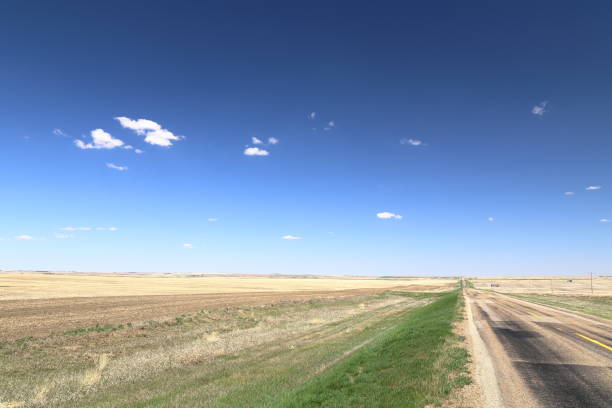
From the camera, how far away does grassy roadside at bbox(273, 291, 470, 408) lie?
9.18m

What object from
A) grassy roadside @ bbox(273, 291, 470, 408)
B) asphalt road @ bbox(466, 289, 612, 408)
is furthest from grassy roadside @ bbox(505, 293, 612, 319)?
grassy roadside @ bbox(273, 291, 470, 408)

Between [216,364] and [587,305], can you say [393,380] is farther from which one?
[587,305]

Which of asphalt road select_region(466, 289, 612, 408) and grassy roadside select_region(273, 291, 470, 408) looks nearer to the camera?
asphalt road select_region(466, 289, 612, 408)

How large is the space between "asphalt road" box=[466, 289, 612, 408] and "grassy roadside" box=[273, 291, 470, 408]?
3.52 ft

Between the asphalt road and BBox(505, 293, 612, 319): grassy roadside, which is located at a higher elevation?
the asphalt road

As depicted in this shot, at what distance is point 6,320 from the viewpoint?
28.2 metres

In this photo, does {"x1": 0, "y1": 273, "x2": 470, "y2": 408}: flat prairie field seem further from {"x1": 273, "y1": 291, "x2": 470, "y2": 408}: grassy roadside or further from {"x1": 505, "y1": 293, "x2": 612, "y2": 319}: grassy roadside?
{"x1": 505, "y1": 293, "x2": 612, "y2": 319}: grassy roadside

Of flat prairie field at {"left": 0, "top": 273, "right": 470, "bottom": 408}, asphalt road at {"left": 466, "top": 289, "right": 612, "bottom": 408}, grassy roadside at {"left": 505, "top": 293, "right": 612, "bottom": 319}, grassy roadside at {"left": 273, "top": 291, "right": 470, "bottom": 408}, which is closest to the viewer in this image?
asphalt road at {"left": 466, "top": 289, "right": 612, "bottom": 408}

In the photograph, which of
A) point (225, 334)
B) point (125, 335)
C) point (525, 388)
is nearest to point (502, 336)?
point (525, 388)

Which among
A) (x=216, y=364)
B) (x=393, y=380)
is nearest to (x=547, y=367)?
(x=393, y=380)

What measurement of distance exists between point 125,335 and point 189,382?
1378 centimetres

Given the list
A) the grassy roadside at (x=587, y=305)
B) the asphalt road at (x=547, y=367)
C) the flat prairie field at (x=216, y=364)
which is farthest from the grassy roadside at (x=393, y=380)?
the grassy roadside at (x=587, y=305)

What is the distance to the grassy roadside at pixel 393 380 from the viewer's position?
30.1 ft

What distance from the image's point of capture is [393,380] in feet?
35.2
